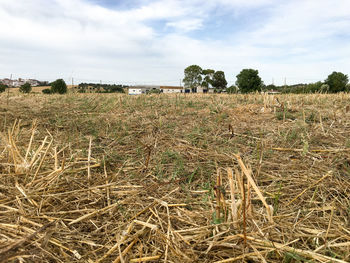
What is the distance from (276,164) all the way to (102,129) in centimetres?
255

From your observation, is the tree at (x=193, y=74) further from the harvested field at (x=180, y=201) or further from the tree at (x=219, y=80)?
the harvested field at (x=180, y=201)

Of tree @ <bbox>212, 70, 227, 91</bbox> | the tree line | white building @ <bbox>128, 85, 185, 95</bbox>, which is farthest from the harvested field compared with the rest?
tree @ <bbox>212, 70, 227, 91</bbox>

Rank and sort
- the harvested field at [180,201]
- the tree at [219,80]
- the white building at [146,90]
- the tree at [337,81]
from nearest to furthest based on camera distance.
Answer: the harvested field at [180,201] → the white building at [146,90] → the tree at [337,81] → the tree at [219,80]

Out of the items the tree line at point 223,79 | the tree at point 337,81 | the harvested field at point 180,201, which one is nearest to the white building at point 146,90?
the harvested field at point 180,201

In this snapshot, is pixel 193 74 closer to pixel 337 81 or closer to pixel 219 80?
pixel 219 80

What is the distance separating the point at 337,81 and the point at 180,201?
6088 cm

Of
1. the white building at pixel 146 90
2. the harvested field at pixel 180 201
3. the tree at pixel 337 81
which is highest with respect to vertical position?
the tree at pixel 337 81

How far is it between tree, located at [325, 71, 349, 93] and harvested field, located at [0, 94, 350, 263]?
56977mm

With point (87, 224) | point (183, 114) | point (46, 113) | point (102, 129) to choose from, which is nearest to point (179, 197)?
point (87, 224)

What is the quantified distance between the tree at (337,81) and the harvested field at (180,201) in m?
57.0

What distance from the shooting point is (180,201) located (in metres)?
1.72

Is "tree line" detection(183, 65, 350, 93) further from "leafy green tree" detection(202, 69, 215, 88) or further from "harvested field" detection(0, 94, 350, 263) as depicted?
"harvested field" detection(0, 94, 350, 263)

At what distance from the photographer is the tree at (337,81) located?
1932 inches

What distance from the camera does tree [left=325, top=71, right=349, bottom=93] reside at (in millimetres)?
49062
